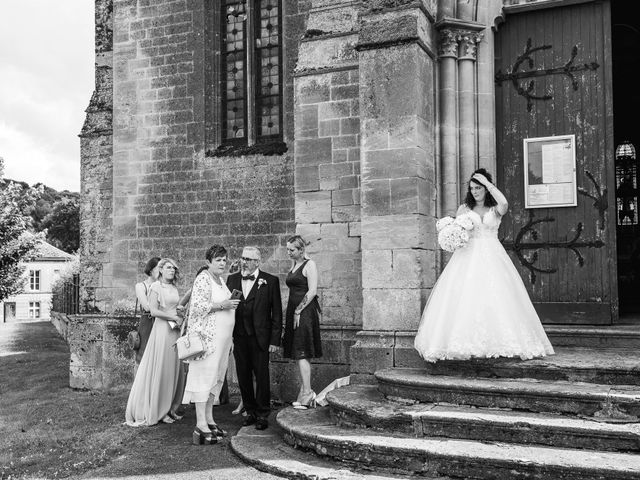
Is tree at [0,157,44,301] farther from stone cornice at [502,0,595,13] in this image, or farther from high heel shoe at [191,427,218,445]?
stone cornice at [502,0,595,13]

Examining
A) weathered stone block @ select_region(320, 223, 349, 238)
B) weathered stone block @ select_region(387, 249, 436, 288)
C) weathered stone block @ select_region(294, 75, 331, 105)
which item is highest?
weathered stone block @ select_region(294, 75, 331, 105)

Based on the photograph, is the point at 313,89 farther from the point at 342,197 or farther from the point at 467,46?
the point at 467,46

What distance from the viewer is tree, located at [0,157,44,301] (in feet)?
80.0

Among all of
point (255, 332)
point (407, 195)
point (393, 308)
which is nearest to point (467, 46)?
point (407, 195)

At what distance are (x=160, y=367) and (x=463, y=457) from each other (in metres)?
4.31

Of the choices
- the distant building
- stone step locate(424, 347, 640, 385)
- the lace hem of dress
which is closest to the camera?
Answer: stone step locate(424, 347, 640, 385)

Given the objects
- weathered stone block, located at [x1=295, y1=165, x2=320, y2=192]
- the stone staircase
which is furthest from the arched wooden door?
weathered stone block, located at [x1=295, y1=165, x2=320, y2=192]

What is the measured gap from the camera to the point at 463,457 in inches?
196

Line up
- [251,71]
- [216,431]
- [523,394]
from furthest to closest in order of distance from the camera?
[251,71] < [216,431] < [523,394]

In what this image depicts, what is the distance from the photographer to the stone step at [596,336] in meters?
6.95

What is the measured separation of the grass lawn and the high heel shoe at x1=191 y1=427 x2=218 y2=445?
2.42 feet

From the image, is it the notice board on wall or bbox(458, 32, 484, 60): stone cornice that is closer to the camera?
the notice board on wall

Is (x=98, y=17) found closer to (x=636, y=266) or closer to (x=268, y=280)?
(x=268, y=280)

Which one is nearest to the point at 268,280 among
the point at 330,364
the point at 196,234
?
the point at 330,364
